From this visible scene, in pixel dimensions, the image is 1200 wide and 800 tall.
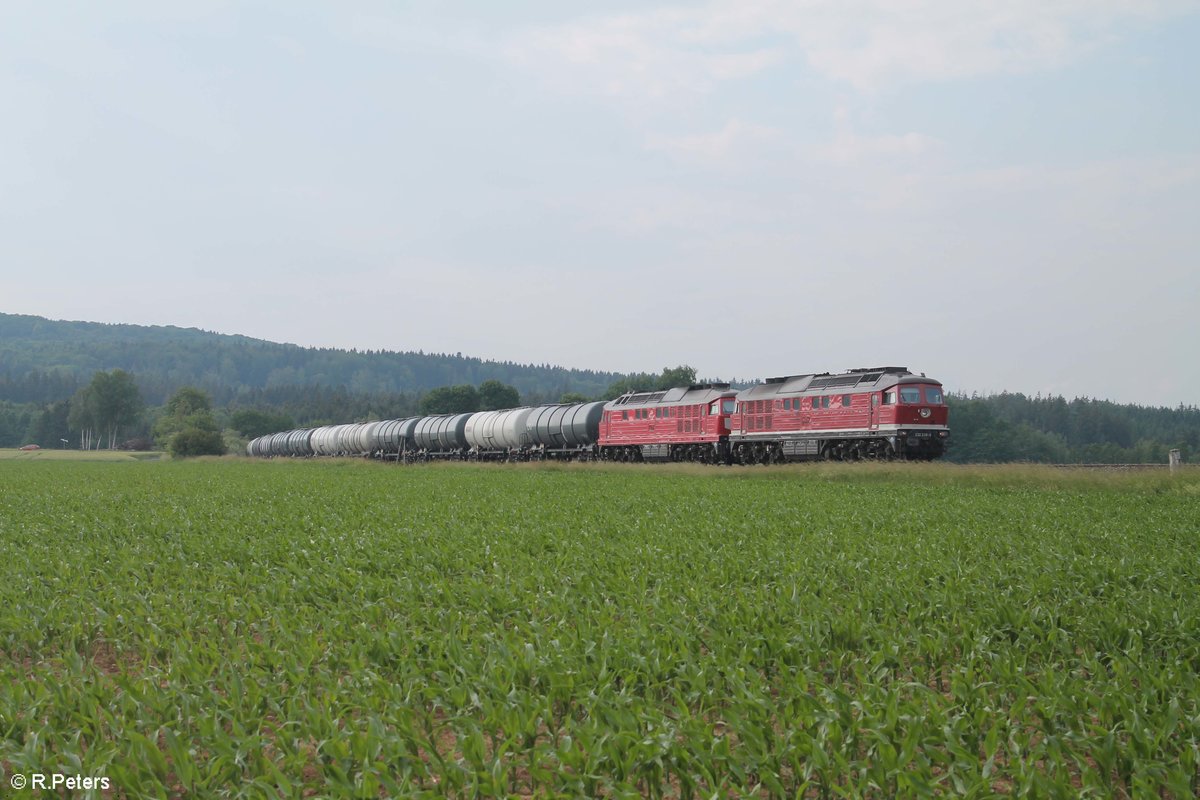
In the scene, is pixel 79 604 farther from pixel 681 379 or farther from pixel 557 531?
pixel 681 379

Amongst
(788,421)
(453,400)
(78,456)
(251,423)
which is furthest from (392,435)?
(251,423)

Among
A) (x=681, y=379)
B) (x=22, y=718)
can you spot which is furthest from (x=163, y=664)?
(x=681, y=379)

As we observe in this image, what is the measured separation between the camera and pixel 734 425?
1951 inches

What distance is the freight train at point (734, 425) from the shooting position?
4075 cm

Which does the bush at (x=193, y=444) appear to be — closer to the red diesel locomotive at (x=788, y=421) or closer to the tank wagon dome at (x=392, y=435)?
the tank wagon dome at (x=392, y=435)

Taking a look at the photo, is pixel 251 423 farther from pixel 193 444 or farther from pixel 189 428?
pixel 193 444

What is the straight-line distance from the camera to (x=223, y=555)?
58.7ft

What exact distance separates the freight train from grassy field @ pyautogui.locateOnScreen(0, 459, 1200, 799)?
66.9ft

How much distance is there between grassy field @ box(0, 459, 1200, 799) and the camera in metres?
6.63

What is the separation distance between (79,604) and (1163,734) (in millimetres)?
12041

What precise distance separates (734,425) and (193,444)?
77.4 meters

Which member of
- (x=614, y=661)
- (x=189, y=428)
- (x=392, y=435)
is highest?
(x=189, y=428)

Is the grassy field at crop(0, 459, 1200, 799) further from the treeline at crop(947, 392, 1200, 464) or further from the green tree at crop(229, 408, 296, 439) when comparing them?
the green tree at crop(229, 408, 296, 439)

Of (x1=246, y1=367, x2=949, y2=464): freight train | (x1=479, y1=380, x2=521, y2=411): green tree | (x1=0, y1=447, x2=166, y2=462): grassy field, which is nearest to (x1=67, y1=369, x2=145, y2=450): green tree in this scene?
(x1=0, y1=447, x2=166, y2=462): grassy field
